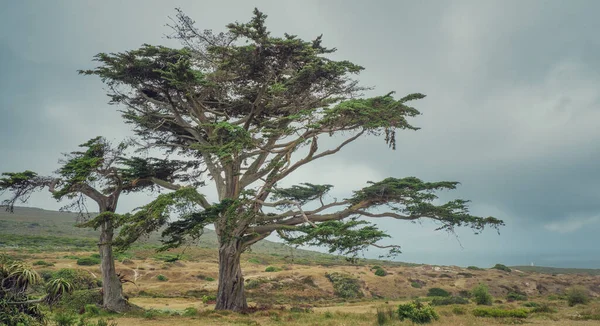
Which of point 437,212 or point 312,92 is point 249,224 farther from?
point 437,212

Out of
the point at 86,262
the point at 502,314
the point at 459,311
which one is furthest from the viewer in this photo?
the point at 86,262

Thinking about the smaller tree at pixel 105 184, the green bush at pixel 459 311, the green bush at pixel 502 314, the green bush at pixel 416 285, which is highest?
the smaller tree at pixel 105 184

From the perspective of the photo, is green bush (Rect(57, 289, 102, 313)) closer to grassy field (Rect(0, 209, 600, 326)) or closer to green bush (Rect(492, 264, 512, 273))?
grassy field (Rect(0, 209, 600, 326))

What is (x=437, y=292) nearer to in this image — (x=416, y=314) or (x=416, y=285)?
(x=416, y=285)

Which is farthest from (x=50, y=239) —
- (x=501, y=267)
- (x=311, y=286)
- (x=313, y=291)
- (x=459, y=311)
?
(x=501, y=267)

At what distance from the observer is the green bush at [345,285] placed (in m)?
31.7

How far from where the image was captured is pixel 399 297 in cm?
3341

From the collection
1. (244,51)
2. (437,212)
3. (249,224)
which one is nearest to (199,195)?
(249,224)

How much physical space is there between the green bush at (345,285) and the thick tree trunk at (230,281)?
1646 cm

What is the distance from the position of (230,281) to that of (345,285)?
18540mm

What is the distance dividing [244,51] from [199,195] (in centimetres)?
646

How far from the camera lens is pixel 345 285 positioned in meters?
33.0

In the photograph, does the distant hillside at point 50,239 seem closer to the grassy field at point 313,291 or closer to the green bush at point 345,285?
the green bush at point 345,285

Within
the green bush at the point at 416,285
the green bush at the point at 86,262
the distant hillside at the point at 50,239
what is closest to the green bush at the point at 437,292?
the green bush at the point at 416,285
